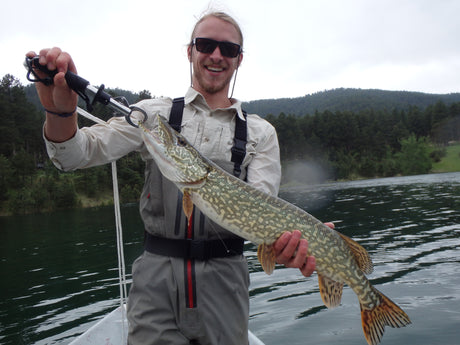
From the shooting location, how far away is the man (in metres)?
2.50

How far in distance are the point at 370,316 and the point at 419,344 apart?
9.02 ft

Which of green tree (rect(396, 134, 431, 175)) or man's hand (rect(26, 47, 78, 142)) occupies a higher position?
man's hand (rect(26, 47, 78, 142))

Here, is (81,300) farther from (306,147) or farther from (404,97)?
(404,97)

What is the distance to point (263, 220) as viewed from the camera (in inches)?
116

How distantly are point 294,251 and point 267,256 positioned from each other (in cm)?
23

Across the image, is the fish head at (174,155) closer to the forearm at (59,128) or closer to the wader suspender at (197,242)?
the wader suspender at (197,242)

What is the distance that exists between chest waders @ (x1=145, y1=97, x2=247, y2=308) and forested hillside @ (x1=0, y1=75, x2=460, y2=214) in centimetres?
3740

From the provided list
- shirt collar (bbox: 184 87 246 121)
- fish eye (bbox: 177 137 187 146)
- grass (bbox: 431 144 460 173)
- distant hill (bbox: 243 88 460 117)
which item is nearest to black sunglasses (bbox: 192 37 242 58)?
shirt collar (bbox: 184 87 246 121)

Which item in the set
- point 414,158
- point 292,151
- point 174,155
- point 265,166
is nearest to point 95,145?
point 174,155

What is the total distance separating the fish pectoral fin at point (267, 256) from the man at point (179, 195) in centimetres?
6

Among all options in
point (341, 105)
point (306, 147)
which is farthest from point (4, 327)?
point (341, 105)

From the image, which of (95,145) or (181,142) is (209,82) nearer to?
(181,142)

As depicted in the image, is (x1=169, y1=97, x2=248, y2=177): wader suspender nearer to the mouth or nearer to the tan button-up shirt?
the tan button-up shirt

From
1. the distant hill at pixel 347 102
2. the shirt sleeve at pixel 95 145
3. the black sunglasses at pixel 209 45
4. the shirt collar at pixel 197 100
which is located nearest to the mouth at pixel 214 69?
the black sunglasses at pixel 209 45
